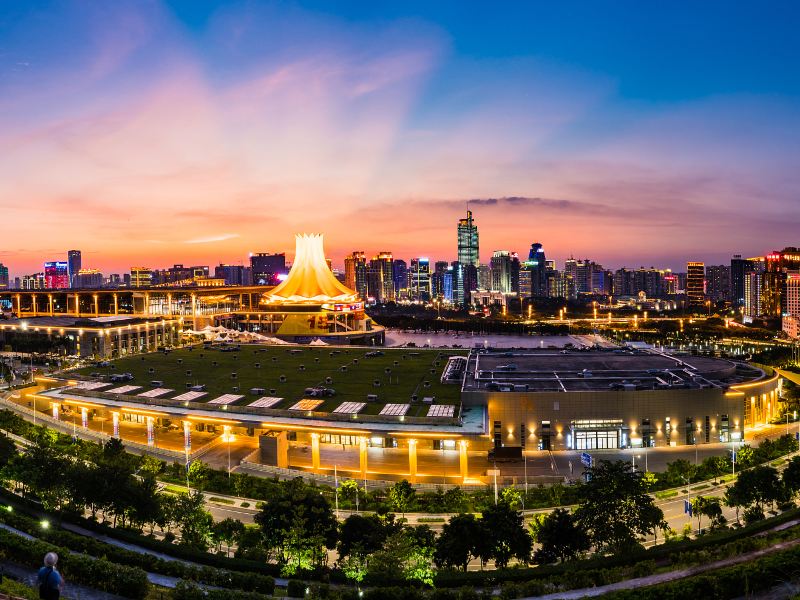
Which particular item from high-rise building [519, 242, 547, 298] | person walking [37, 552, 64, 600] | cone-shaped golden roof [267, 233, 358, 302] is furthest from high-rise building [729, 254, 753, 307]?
person walking [37, 552, 64, 600]

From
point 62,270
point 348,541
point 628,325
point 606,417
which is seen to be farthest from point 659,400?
point 62,270

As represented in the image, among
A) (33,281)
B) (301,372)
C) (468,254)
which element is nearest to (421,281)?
(468,254)

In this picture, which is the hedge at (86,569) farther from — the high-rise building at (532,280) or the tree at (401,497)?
the high-rise building at (532,280)

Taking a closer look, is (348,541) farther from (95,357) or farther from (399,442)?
(95,357)

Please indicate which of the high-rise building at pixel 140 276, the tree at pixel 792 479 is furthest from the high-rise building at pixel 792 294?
the high-rise building at pixel 140 276

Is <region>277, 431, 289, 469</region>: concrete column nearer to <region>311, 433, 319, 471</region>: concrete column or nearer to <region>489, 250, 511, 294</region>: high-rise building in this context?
<region>311, 433, 319, 471</region>: concrete column

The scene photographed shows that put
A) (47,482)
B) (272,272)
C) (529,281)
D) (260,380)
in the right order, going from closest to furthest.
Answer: (47,482)
(260,380)
(272,272)
(529,281)
